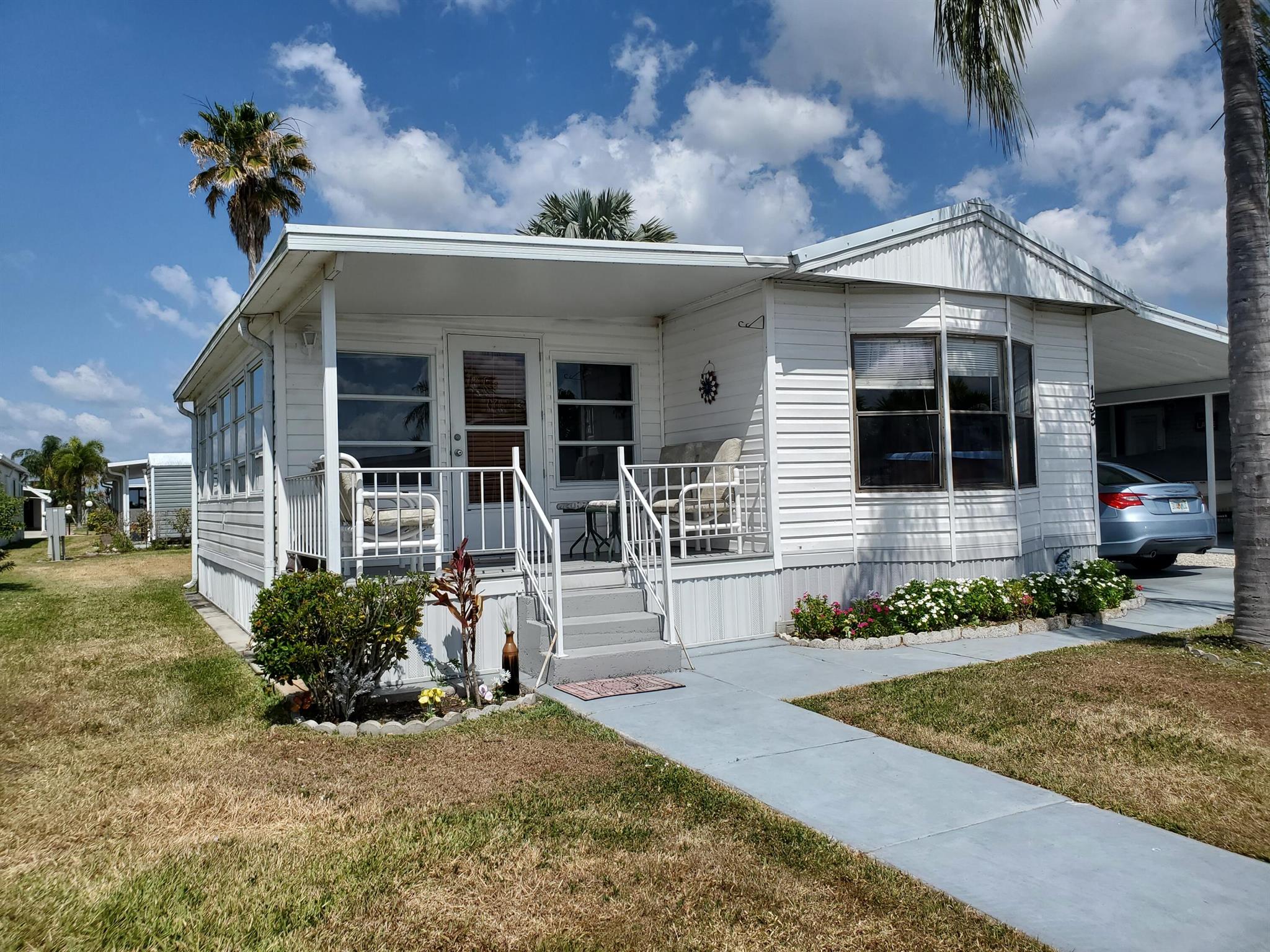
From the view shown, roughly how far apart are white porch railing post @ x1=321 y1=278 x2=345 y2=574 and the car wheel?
10.8 m

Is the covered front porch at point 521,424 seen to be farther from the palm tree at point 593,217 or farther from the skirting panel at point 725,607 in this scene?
the palm tree at point 593,217

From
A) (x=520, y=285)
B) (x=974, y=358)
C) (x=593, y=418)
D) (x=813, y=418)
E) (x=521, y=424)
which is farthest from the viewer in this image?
(x=593, y=418)

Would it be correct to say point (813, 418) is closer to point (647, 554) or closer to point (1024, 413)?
point (647, 554)

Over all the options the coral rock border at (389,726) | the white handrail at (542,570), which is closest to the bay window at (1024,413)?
the white handrail at (542,570)

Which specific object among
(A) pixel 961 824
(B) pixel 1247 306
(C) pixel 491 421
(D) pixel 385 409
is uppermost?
(B) pixel 1247 306

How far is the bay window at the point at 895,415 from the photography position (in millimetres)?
8148

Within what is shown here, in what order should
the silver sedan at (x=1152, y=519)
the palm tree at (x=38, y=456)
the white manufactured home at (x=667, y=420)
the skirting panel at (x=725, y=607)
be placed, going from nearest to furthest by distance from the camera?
the white manufactured home at (x=667, y=420), the skirting panel at (x=725, y=607), the silver sedan at (x=1152, y=519), the palm tree at (x=38, y=456)

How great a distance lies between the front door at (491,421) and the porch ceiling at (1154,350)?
663cm

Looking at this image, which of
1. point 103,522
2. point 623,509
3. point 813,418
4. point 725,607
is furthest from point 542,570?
point 103,522

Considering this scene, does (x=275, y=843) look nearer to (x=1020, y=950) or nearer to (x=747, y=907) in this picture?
(x=747, y=907)

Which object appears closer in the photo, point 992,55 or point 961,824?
point 961,824

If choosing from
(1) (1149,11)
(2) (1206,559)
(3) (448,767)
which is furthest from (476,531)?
(2) (1206,559)

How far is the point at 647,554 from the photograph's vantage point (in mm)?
7559

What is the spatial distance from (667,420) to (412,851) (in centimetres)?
650
